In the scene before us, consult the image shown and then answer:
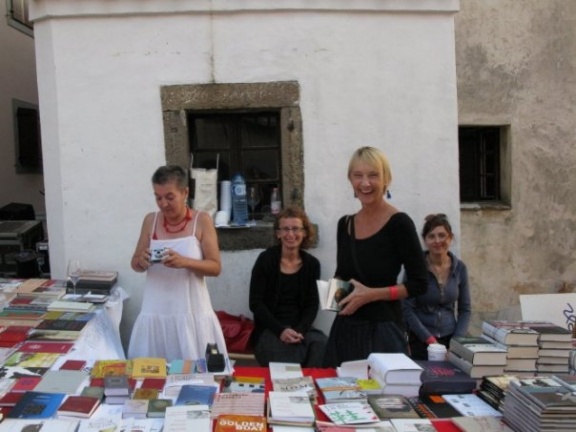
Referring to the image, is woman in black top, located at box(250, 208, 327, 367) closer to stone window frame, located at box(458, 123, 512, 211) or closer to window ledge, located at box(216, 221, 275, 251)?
window ledge, located at box(216, 221, 275, 251)

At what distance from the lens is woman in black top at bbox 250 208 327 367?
403 cm

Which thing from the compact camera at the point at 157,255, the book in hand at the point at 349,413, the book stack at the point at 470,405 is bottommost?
the book stack at the point at 470,405

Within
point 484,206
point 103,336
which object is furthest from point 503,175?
point 103,336

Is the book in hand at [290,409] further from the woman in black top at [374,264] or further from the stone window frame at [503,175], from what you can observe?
the stone window frame at [503,175]

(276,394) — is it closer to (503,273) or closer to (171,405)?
(171,405)

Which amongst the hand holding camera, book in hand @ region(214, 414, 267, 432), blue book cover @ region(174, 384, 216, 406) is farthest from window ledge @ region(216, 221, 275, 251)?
book in hand @ region(214, 414, 267, 432)

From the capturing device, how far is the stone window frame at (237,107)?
4.48 m

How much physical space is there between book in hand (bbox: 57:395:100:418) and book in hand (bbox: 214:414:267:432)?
1.65 feet

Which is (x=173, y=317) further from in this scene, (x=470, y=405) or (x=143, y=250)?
(x=470, y=405)

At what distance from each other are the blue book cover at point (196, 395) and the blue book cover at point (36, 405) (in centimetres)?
46

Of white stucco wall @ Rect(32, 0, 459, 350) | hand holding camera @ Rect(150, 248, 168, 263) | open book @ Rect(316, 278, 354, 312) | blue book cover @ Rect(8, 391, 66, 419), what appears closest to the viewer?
blue book cover @ Rect(8, 391, 66, 419)

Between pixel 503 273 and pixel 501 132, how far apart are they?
183 cm

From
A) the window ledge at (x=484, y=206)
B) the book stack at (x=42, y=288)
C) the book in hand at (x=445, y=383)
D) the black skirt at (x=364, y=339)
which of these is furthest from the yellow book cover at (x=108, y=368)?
the window ledge at (x=484, y=206)

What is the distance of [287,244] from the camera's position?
4.12m
